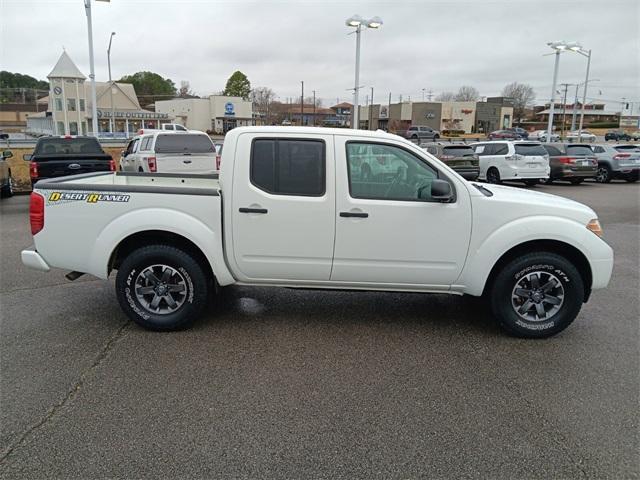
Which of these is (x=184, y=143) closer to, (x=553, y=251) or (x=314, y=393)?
(x=553, y=251)

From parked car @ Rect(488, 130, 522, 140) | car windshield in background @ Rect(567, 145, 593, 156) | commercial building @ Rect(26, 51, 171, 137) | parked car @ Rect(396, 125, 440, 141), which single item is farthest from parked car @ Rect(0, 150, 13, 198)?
parked car @ Rect(488, 130, 522, 140)

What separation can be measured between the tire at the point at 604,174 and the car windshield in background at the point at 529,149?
5.04 meters

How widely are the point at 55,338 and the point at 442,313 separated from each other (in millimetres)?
3864

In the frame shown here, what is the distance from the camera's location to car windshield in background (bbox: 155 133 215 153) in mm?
13977

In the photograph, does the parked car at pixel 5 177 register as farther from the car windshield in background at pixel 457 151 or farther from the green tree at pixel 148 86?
the green tree at pixel 148 86

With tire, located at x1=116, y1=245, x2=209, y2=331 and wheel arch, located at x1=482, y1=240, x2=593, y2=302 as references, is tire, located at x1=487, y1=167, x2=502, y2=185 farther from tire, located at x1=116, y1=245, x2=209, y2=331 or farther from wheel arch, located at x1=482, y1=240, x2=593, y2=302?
tire, located at x1=116, y1=245, x2=209, y2=331

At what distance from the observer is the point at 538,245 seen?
182 inches

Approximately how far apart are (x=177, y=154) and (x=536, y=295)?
1141 cm

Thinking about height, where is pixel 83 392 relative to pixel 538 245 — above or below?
below

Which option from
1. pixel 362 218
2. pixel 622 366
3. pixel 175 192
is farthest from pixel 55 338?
pixel 622 366

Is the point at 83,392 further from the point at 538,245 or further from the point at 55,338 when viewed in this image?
the point at 538,245

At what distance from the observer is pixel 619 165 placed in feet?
70.0

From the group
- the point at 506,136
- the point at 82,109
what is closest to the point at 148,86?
the point at 82,109

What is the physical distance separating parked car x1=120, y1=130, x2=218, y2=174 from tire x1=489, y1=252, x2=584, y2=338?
10.3 m
